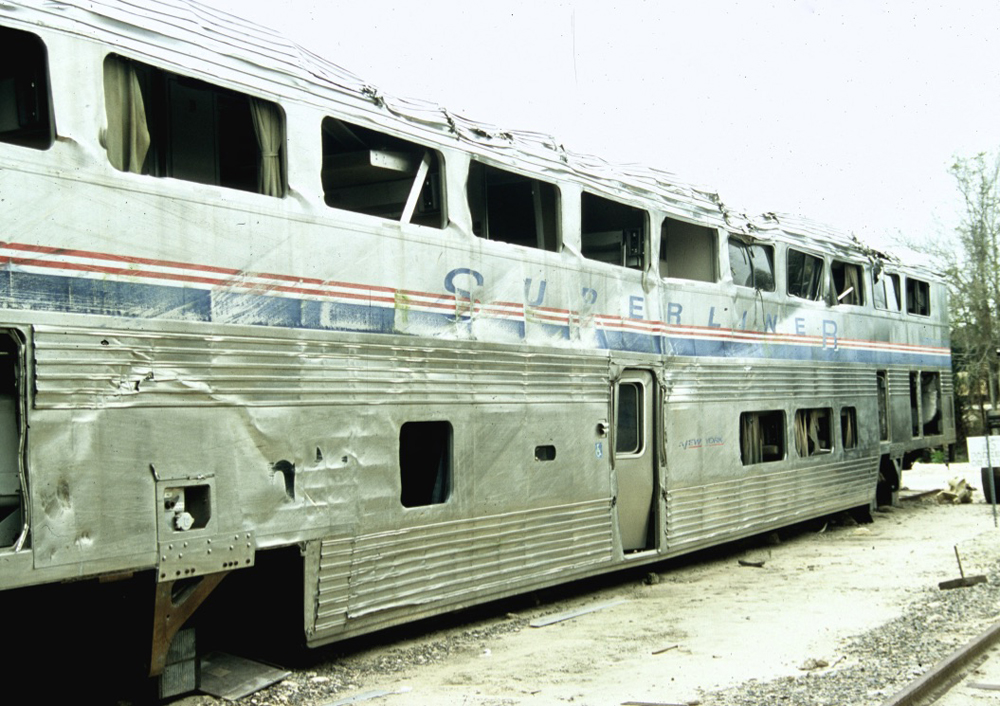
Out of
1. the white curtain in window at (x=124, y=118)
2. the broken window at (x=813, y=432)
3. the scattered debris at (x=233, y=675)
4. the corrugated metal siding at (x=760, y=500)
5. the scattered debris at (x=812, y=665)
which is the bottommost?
the scattered debris at (x=812, y=665)

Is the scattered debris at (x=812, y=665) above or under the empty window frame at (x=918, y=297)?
under

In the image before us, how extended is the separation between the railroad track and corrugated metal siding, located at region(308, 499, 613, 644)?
3199 millimetres

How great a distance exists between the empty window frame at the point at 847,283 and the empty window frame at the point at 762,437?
2614 millimetres

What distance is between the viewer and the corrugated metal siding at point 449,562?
23.3ft

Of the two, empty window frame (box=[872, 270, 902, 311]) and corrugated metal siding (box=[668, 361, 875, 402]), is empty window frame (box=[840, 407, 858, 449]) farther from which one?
empty window frame (box=[872, 270, 902, 311])

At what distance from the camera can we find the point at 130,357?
19.0ft

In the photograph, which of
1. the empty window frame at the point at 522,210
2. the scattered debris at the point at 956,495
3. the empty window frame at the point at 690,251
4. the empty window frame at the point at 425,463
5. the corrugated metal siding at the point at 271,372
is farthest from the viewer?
the scattered debris at the point at 956,495

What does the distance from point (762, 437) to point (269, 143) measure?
7.85m

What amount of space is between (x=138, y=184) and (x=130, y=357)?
99cm

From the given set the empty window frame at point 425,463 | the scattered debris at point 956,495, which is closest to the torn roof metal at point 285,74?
the empty window frame at point 425,463

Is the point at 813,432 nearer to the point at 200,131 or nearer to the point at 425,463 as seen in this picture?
the point at 425,463

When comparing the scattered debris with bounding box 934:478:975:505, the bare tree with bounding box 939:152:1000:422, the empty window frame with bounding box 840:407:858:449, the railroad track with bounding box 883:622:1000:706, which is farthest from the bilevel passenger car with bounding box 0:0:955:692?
the bare tree with bounding box 939:152:1000:422

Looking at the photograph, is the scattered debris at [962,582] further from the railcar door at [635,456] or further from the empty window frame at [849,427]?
the empty window frame at [849,427]

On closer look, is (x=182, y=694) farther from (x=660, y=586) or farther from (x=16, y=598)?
(x=660, y=586)
